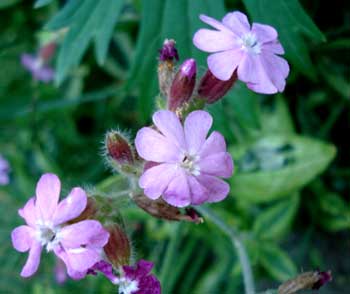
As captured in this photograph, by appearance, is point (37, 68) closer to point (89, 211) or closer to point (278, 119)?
point (278, 119)

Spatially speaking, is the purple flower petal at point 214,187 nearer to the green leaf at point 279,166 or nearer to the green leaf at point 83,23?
the green leaf at point 83,23

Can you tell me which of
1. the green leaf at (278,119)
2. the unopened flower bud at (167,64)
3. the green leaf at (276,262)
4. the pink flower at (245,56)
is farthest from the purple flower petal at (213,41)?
the green leaf at (276,262)

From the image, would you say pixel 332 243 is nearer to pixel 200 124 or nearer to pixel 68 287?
pixel 68 287

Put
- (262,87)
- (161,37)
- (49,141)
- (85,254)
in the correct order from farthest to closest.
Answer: (49,141) < (161,37) < (262,87) < (85,254)

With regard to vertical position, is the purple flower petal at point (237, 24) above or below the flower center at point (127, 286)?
above

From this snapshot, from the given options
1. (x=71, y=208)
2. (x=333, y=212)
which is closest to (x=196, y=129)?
(x=71, y=208)

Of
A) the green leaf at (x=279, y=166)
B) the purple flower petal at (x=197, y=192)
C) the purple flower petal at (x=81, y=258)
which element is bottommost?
the green leaf at (x=279, y=166)

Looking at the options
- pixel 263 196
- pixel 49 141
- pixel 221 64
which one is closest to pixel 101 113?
pixel 49 141

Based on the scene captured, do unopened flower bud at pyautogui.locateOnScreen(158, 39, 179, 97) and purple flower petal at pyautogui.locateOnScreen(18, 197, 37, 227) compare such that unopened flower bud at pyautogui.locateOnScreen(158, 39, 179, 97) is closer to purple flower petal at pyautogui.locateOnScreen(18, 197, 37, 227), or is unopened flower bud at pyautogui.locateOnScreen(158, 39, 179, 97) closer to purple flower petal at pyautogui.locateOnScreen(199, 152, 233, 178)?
purple flower petal at pyautogui.locateOnScreen(199, 152, 233, 178)
